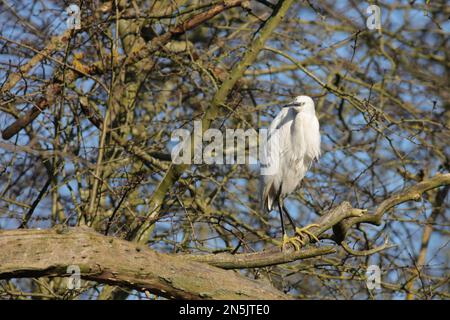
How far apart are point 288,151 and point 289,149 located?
0.02 m

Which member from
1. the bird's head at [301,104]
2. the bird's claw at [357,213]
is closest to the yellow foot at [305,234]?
the bird's claw at [357,213]

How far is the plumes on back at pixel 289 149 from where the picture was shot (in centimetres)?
659

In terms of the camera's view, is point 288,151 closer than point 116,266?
No

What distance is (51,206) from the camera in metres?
7.70

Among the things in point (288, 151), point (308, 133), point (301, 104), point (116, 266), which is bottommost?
point (116, 266)

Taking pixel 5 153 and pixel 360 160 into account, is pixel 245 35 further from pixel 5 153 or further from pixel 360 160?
pixel 5 153

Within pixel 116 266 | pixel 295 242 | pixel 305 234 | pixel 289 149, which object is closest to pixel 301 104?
pixel 289 149

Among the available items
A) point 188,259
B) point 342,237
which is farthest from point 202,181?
point 188,259

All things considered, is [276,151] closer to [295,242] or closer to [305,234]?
[305,234]

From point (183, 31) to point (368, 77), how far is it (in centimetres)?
291

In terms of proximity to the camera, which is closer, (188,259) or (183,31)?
(188,259)

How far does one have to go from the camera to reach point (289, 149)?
22.0ft

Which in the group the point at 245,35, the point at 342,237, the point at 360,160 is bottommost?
the point at 342,237

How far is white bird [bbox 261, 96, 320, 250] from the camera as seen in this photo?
658cm
